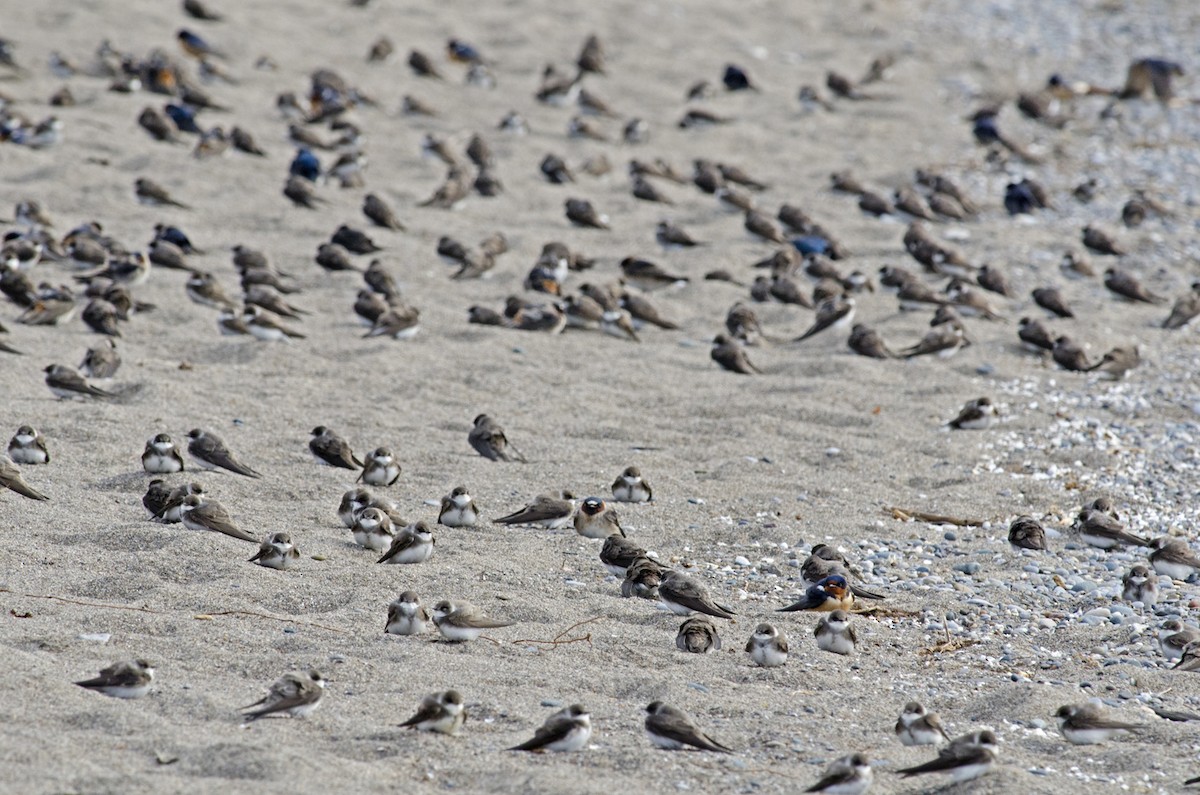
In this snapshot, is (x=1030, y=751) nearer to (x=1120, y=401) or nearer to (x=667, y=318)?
(x=1120, y=401)

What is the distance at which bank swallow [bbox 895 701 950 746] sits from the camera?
7.17m

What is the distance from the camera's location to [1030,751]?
7363 mm

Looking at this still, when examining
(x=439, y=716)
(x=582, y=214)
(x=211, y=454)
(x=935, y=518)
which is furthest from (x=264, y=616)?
(x=582, y=214)

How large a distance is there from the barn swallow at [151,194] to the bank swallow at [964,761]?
1208 cm

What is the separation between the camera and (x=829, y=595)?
8703 mm

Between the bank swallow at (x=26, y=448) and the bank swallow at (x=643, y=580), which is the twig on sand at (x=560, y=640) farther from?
the bank swallow at (x=26, y=448)

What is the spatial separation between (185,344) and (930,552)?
22.1ft

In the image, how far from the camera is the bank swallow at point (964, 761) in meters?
6.71

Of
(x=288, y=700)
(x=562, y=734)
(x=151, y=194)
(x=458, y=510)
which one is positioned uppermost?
(x=562, y=734)

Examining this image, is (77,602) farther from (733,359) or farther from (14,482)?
(733,359)

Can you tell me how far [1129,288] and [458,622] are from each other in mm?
10112

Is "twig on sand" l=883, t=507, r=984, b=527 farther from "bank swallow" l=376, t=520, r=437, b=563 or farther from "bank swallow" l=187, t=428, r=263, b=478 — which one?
"bank swallow" l=187, t=428, r=263, b=478

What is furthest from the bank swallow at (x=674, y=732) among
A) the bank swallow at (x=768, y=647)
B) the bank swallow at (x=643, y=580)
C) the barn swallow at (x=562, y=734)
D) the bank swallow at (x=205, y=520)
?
the bank swallow at (x=205, y=520)

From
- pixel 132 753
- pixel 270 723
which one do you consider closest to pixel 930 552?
pixel 270 723
